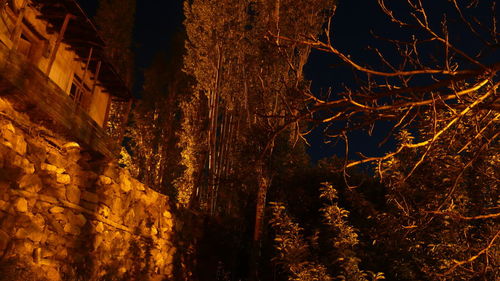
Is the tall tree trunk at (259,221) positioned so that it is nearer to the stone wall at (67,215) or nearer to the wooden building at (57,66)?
the stone wall at (67,215)

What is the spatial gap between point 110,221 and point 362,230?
21.3ft

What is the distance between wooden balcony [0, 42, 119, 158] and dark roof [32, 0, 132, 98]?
2.56 meters

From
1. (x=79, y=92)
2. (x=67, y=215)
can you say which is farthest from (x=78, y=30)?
(x=67, y=215)

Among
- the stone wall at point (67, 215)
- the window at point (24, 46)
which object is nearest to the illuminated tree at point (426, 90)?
the stone wall at point (67, 215)

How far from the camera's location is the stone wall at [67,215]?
234 inches

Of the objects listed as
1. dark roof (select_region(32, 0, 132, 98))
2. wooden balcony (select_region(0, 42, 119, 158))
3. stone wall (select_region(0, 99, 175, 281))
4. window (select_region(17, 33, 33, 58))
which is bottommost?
stone wall (select_region(0, 99, 175, 281))

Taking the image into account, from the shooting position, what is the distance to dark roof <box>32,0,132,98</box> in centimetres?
873

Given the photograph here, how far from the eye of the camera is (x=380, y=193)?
1112cm

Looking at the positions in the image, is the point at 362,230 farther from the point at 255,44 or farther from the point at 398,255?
the point at 255,44

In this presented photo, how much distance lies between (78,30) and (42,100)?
3.96 meters

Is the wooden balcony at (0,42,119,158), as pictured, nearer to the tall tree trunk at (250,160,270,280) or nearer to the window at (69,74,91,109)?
the window at (69,74,91,109)

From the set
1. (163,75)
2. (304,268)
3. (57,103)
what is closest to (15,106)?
(57,103)

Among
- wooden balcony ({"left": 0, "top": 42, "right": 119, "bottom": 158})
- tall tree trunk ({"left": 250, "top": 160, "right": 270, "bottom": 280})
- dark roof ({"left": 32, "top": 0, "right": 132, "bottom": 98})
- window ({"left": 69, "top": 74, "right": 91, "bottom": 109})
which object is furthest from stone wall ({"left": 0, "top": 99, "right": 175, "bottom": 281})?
window ({"left": 69, "top": 74, "right": 91, "bottom": 109})

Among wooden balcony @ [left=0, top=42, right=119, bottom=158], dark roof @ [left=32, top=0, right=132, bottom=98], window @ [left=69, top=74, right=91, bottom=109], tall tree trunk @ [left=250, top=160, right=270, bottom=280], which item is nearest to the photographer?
wooden balcony @ [left=0, top=42, right=119, bottom=158]
